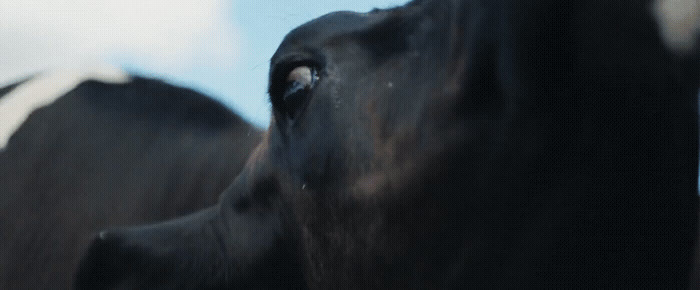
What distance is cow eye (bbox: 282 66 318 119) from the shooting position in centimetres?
127

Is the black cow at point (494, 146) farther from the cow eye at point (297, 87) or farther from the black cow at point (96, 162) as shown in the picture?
the black cow at point (96, 162)

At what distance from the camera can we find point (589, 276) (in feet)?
2.92

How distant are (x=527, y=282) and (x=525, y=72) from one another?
0.25m

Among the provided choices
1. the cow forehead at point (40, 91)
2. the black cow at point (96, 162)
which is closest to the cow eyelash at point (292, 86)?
the black cow at point (96, 162)

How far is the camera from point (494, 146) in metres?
0.91

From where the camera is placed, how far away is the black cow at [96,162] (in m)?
2.31

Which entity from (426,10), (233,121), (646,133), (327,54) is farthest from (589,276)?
(233,121)

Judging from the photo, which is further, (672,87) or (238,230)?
(238,230)

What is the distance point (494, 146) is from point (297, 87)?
46 centimetres

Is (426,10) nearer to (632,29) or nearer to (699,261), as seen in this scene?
(632,29)

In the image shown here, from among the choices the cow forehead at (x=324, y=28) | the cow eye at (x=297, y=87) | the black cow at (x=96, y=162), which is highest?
the cow forehead at (x=324, y=28)

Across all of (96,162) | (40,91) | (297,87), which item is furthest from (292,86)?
(40,91)

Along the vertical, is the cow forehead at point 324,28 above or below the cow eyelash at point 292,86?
above

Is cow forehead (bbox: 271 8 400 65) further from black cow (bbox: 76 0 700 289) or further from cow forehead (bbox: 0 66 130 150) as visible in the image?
cow forehead (bbox: 0 66 130 150)
